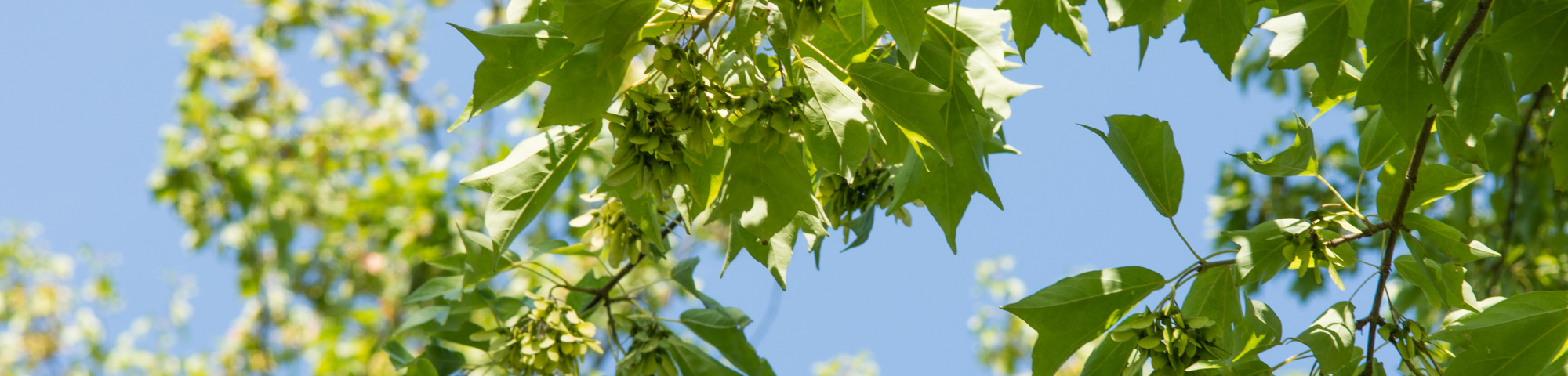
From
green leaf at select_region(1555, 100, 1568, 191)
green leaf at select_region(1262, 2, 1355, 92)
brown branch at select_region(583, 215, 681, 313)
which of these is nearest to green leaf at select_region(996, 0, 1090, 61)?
green leaf at select_region(1262, 2, 1355, 92)

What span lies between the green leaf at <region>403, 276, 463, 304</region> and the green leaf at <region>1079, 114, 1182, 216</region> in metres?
1.35

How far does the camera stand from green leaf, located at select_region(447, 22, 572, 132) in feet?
3.41

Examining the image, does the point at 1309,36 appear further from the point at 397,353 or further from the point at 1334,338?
the point at 397,353

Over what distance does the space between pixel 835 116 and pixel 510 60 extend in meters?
0.37

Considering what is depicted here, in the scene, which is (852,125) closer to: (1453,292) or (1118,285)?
(1118,285)

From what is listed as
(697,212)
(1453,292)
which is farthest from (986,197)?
(1453,292)

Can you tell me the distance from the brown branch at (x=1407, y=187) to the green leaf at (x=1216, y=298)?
170 mm

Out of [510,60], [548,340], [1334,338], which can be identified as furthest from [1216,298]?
[548,340]

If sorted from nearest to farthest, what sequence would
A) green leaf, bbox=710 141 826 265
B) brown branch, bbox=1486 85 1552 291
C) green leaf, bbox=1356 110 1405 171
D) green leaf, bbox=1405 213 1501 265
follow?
green leaf, bbox=710 141 826 265 → green leaf, bbox=1405 213 1501 265 → green leaf, bbox=1356 110 1405 171 → brown branch, bbox=1486 85 1552 291

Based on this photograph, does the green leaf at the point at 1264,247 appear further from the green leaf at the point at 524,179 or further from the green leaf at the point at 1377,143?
the green leaf at the point at 524,179

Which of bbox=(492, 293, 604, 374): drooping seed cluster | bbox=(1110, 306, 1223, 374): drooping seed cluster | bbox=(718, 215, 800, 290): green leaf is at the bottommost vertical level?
bbox=(492, 293, 604, 374): drooping seed cluster

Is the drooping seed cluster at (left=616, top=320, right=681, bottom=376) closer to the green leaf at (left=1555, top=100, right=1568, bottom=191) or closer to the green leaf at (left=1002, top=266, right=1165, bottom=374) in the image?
the green leaf at (left=1002, top=266, right=1165, bottom=374)

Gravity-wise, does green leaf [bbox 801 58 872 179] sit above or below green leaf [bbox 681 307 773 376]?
above

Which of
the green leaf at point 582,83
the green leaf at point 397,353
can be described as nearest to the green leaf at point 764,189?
the green leaf at point 582,83
